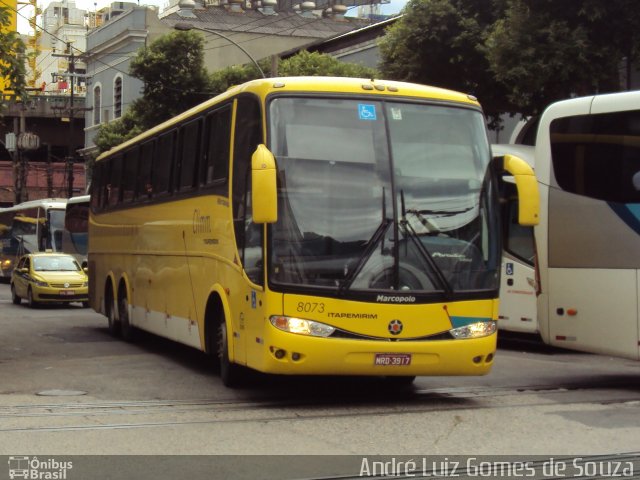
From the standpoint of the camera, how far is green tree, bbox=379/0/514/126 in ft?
83.3

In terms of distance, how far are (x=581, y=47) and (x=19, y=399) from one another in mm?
12940

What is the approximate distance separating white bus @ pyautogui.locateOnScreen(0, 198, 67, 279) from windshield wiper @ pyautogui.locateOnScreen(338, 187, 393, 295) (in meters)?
36.9

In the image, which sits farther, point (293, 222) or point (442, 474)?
point (293, 222)

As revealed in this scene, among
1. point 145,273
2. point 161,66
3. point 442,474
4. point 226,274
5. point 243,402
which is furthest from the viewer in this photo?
point 161,66

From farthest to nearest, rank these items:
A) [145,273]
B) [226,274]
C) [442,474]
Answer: [145,273] < [226,274] < [442,474]

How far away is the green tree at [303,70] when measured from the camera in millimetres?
38934

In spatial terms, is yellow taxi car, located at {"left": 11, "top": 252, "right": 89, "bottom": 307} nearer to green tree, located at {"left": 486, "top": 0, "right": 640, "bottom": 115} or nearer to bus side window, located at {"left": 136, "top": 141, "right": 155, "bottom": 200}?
bus side window, located at {"left": 136, "top": 141, "right": 155, "bottom": 200}

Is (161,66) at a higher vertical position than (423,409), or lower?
higher

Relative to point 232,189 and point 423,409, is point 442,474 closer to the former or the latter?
point 423,409

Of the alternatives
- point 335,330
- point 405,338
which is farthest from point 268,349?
point 405,338

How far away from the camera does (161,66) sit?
4425 centimetres

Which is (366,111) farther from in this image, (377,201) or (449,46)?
(449,46)

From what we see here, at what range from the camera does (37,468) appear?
8.03 meters

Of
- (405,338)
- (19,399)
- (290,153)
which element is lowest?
(19,399)
